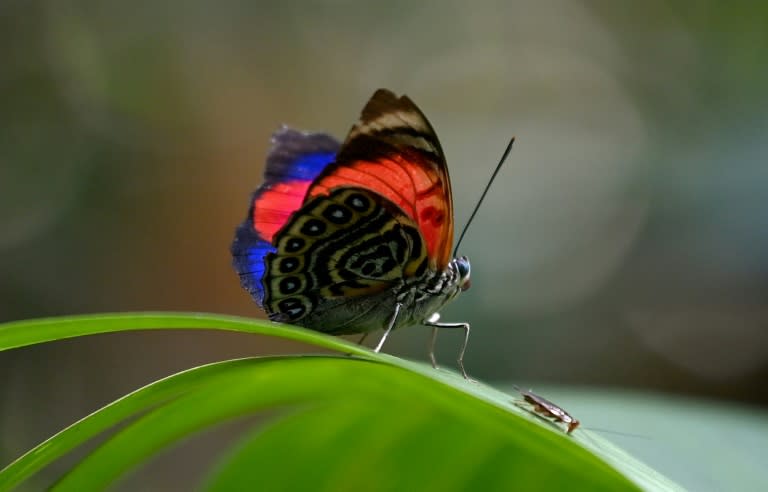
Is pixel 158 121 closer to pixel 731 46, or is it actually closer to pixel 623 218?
pixel 623 218

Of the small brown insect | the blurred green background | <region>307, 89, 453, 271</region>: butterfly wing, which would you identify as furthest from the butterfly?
the blurred green background

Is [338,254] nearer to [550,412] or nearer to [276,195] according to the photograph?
[276,195]

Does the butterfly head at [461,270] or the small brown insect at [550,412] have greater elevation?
the butterfly head at [461,270]

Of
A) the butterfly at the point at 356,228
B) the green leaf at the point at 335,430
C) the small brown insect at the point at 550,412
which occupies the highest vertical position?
the butterfly at the point at 356,228

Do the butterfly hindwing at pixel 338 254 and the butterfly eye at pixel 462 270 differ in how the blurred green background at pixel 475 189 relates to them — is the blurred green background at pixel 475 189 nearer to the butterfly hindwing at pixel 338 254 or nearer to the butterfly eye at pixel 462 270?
the butterfly eye at pixel 462 270

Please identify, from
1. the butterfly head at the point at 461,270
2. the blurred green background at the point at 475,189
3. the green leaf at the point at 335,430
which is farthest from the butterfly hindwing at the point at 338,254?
the blurred green background at the point at 475,189

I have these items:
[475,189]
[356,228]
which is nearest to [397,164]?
[356,228]
